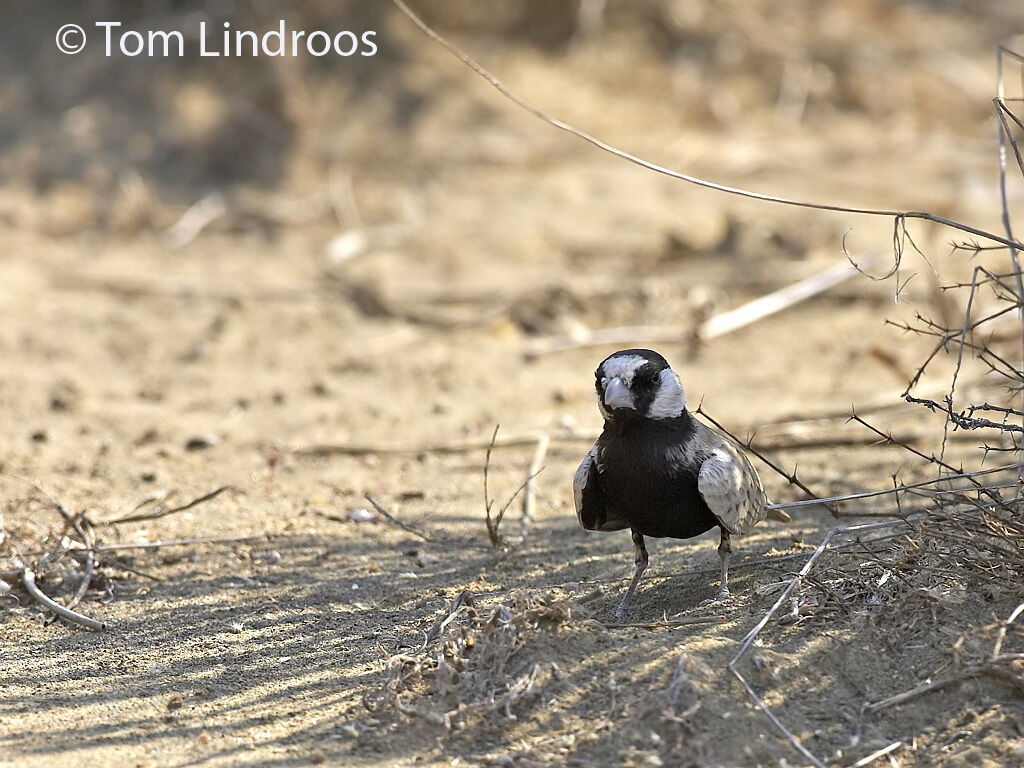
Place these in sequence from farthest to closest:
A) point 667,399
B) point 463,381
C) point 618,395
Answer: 1. point 463,381
2. point 667,399
3. point 618,395

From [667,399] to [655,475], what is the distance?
0.26 meters

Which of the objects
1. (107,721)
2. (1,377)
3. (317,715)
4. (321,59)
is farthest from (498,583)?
(321,59)

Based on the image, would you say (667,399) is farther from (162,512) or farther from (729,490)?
(162,512)

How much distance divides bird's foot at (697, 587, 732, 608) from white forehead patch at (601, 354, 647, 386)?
2.45 ft

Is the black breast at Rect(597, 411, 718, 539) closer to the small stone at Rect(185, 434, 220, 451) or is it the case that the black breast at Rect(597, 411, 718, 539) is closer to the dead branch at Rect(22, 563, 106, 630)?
the dead branch at Rect(22, 563, 106, 630)

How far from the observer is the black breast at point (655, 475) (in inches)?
158

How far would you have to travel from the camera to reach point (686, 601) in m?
4.25

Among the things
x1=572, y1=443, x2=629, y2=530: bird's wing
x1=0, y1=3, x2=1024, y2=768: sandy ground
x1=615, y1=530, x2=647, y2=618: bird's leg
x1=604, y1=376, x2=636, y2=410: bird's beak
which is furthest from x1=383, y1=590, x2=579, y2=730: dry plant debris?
x1=604, y1=376, x2=636, y2=410: bird's beak

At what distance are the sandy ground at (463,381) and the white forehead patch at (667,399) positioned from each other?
2.10ft

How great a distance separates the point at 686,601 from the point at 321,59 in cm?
741

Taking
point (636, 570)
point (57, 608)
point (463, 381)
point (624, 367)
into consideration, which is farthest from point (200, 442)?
point (624, 367)

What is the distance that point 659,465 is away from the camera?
4016mm

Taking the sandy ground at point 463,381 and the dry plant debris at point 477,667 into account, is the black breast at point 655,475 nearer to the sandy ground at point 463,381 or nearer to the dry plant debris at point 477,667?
the sandy ground at point 463,381

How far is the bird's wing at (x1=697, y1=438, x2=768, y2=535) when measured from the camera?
13.2 feet
